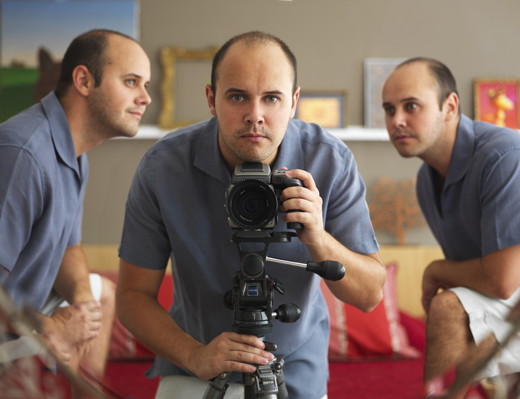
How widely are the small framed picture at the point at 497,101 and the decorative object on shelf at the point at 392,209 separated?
0.10m

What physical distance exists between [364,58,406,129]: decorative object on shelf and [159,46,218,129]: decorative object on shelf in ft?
0.49

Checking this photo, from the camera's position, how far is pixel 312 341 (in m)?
0.59

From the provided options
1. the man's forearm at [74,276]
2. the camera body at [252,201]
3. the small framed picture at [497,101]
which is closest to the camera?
the camera body at [252,201]

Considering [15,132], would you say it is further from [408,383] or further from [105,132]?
[408,383]

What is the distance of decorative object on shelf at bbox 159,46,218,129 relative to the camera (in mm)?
504

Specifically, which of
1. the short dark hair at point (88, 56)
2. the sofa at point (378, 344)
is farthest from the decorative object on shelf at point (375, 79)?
the short dark hair at point (88, 56)

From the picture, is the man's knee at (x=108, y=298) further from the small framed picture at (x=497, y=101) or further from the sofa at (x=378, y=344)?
the small framed picture at (x=497, y=101)

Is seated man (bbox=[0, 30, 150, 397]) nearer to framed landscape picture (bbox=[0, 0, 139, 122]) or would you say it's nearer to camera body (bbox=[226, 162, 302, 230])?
framed landscape picture (bbox=[0, 0, 139, 122])

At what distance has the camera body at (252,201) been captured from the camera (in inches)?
15.1

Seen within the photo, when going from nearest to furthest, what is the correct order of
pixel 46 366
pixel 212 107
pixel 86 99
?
pixel 46 366 → pixel 212 107 → pixel 86 99

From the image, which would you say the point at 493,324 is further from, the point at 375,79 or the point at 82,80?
the point at 82,80

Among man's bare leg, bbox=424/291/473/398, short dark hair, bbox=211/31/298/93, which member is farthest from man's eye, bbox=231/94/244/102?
man's bare leg, bbox=424/291/473/398

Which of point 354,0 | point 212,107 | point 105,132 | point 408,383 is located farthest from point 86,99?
point 408,383

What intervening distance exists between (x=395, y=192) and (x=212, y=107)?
0.67 ft
